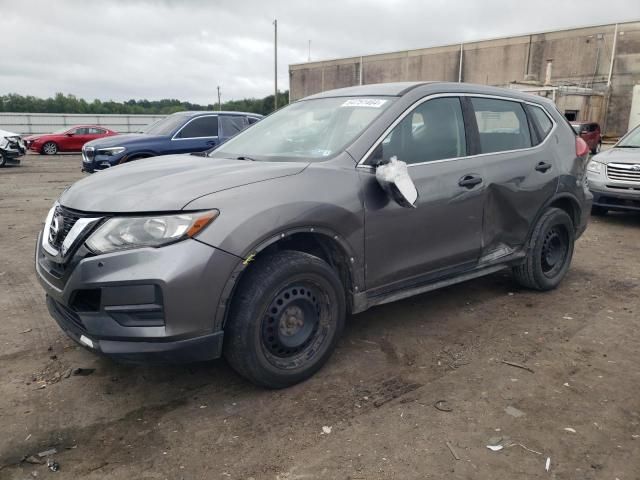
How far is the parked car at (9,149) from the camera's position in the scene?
55.0ft

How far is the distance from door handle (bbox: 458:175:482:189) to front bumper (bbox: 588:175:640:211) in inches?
184

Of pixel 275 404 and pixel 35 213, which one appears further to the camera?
pixel 35 213

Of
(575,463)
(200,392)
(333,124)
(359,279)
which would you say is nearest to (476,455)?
(575,463)

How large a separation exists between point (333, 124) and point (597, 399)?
2.37 meters

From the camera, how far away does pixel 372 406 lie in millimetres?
2855

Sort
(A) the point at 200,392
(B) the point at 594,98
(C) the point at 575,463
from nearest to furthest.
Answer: (C) the point at 575,463, (A) the point at 200,392, (B) the point at 594,98

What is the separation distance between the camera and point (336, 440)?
255cm

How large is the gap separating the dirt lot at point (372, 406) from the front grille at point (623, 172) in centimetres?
399

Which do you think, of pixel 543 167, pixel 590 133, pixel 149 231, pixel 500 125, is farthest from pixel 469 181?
pixel 590 133

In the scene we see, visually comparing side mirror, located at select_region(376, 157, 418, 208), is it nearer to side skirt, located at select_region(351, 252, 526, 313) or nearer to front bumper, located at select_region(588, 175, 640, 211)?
side skirt, located at select_region(351, 252, 526, 313)

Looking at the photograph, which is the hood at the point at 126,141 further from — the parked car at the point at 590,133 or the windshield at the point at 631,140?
the parked car at the point at 590,133

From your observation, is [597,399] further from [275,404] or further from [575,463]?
[275,404]

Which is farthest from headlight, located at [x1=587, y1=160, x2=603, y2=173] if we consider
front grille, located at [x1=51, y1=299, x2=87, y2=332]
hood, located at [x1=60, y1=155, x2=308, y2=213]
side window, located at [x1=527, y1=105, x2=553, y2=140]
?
front grille, located at [x1=51, y1=299, x2=87, y2=332]

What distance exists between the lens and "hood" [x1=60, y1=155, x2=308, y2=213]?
2646 mm
